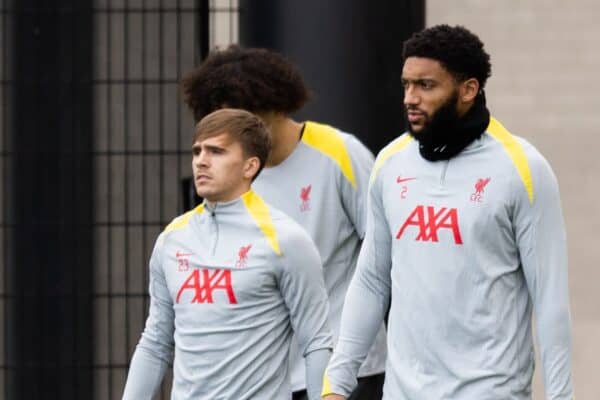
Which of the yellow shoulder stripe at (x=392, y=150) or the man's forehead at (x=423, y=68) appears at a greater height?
the man's forehead at (x=423, y=68)

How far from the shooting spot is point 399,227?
600 centimetres

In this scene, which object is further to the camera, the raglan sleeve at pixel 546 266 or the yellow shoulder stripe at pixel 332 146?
the yellow shoulder stripe at pixel 332 146

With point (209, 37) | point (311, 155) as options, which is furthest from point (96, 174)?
point (311, 155)

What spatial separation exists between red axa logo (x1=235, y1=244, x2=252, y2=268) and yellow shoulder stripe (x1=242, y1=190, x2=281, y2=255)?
65 millimetres

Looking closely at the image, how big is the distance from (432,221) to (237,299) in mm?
825

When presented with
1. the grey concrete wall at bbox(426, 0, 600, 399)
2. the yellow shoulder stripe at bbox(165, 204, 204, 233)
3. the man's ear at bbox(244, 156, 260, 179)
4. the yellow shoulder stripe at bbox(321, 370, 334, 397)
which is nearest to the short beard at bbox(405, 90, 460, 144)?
the yellow shoulder stripe at bbox(321, 370, 334, 397)

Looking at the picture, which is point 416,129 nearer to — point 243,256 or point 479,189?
point 479,189

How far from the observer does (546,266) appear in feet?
19.1

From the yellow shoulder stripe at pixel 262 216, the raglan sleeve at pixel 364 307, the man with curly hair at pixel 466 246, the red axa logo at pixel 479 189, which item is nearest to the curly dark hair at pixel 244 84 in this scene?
the yellow shoulder stripe at pixel 262 216

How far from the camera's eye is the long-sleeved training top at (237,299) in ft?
21.3

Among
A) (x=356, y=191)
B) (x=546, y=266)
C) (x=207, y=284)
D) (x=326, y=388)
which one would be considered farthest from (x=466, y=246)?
(x=356, y=191)

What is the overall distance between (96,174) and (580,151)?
7.19 ft

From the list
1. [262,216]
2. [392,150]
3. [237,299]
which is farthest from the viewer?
[262,216]

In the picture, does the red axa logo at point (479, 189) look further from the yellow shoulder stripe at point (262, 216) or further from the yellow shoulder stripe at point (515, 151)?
the yellow shoulder stripe at point (262, 216)
